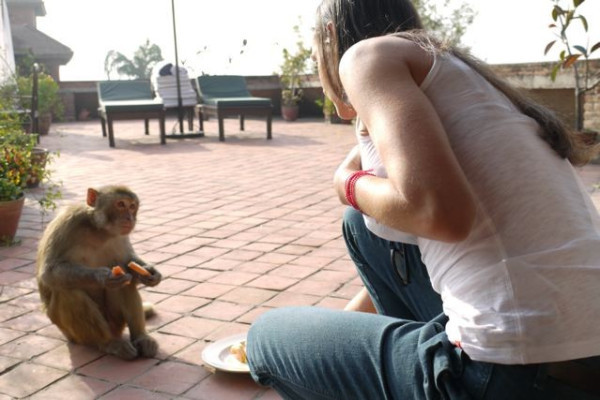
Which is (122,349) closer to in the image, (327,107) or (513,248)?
(513,248)

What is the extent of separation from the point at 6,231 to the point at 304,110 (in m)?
13.4

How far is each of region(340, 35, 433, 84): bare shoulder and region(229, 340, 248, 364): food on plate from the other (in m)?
1.49

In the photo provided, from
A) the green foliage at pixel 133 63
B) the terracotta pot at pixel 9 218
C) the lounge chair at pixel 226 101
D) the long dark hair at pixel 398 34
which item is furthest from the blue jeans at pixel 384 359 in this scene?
the green foliage at pixel 133 63

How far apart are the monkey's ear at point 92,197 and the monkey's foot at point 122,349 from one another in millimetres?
581

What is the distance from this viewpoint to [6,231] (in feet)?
15.5

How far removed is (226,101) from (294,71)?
16.4 ft

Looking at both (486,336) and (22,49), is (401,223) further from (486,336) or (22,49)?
(22,49)

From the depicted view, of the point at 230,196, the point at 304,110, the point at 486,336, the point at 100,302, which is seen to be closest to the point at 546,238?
the point at 486,336

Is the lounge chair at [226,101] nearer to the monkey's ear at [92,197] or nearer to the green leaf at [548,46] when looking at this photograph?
the green leaf at [548,46]

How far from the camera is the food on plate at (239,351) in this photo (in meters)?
2.58

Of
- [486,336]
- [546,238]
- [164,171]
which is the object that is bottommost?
[164,171]

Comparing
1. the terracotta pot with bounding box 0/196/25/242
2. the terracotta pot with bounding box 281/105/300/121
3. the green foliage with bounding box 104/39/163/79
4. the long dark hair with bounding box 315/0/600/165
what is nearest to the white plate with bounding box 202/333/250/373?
the long dark hair with bounding box 315/0/600/165

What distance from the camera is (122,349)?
2.75 m

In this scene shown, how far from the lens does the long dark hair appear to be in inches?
56.4
